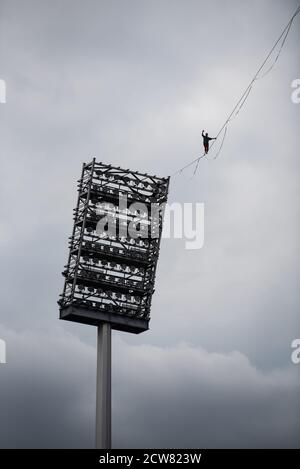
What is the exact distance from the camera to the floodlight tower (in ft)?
363

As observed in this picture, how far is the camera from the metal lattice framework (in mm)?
→ 110562

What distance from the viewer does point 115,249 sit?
11262 centimetres

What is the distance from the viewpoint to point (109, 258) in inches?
4429

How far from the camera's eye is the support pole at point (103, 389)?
11019cm

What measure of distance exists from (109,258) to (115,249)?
0.96 metres

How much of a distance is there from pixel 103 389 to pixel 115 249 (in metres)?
12.3

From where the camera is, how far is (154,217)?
116 m

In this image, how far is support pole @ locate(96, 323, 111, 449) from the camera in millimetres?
110188

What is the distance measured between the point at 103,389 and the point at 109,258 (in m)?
11.5

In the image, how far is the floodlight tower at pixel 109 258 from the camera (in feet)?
363

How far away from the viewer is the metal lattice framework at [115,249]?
11056 centimetres
